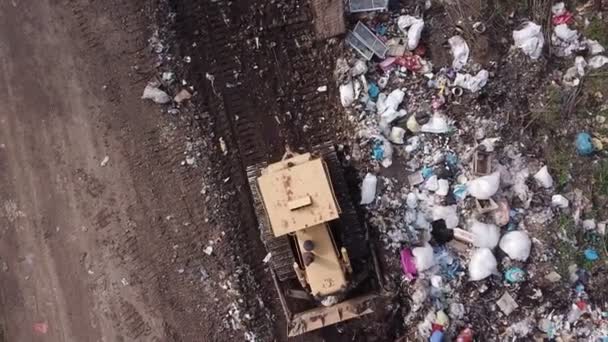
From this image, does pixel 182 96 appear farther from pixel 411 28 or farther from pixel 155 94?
pixel 411 28

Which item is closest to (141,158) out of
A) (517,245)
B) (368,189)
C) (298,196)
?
(298,196)

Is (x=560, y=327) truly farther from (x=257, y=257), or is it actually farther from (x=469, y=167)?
Answer: (x=257, y=257)

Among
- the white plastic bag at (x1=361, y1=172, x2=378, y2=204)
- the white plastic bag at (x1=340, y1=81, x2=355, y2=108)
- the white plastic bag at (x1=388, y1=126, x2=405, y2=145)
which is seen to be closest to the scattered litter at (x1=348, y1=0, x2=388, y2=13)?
the white plastic bag at (x1=340, y1=81, x2=355, y2=108)

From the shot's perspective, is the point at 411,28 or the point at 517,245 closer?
the point at 517,245

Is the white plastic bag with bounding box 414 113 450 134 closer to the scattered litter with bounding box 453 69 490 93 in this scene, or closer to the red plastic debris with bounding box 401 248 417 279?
the scattered litter with bounding box 453 69 490 93

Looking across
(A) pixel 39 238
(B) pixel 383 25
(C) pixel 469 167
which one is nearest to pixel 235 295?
(A) pixel 39 238

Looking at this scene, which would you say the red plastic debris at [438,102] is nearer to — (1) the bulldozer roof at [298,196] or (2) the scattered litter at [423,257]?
(2) the scattered litter at [423,257]
